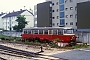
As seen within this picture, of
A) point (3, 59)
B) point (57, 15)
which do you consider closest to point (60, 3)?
point (57, 15)

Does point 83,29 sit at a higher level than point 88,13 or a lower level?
lower

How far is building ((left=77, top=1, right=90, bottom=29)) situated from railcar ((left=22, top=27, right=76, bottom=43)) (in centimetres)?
1799

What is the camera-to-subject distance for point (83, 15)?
4447 centimetres

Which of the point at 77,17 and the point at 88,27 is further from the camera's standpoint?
the point at 77,17

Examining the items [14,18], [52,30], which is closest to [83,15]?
[52,30]

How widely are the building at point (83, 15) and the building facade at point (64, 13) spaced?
73.3 inches

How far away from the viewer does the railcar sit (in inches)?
912

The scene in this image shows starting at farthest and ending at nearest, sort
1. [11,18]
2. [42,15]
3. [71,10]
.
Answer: [11,18]
[42,15]
[71,10]

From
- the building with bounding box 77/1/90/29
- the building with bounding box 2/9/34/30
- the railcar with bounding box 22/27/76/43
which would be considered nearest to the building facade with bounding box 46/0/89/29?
the building with bounding box 77/1/90/29

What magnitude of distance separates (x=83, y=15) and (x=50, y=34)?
830 inches

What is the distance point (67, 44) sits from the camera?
71.5ft

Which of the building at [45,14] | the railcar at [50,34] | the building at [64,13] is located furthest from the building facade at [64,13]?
the railcar at [50,34]

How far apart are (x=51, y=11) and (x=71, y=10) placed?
25.8 ft

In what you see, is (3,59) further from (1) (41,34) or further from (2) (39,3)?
(2) (39,3)
